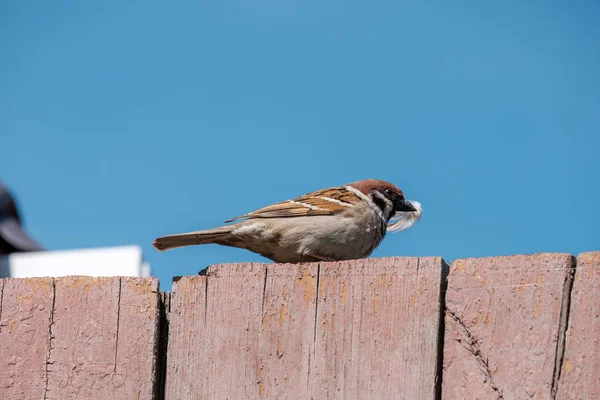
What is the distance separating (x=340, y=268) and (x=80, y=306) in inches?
28.7

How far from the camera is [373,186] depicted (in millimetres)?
3736

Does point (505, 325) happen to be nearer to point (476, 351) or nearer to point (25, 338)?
point (476, 351)

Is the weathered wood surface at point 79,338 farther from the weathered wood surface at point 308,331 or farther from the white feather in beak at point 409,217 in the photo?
the white feather in beak at point 409,217

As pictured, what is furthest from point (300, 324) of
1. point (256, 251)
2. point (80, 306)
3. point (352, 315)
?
point (256, 251)

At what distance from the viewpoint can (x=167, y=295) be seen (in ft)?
7.59

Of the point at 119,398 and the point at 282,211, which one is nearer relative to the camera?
the point at 119,398

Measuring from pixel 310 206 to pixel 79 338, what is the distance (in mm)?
1356

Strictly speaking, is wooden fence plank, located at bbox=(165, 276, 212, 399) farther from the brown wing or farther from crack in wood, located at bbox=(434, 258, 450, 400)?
the brown wing

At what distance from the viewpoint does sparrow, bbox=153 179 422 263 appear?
10.5 feet

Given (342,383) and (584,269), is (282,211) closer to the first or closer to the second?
(342,383)

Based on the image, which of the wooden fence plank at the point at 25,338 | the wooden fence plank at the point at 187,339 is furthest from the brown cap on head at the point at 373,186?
the wooden fence plank at the point at 25,338

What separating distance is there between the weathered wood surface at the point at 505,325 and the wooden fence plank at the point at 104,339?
0.79 meters

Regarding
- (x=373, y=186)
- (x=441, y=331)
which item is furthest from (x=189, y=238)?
(x=441, y=331)

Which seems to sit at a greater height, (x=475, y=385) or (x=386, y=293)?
(x=386, y=293)
